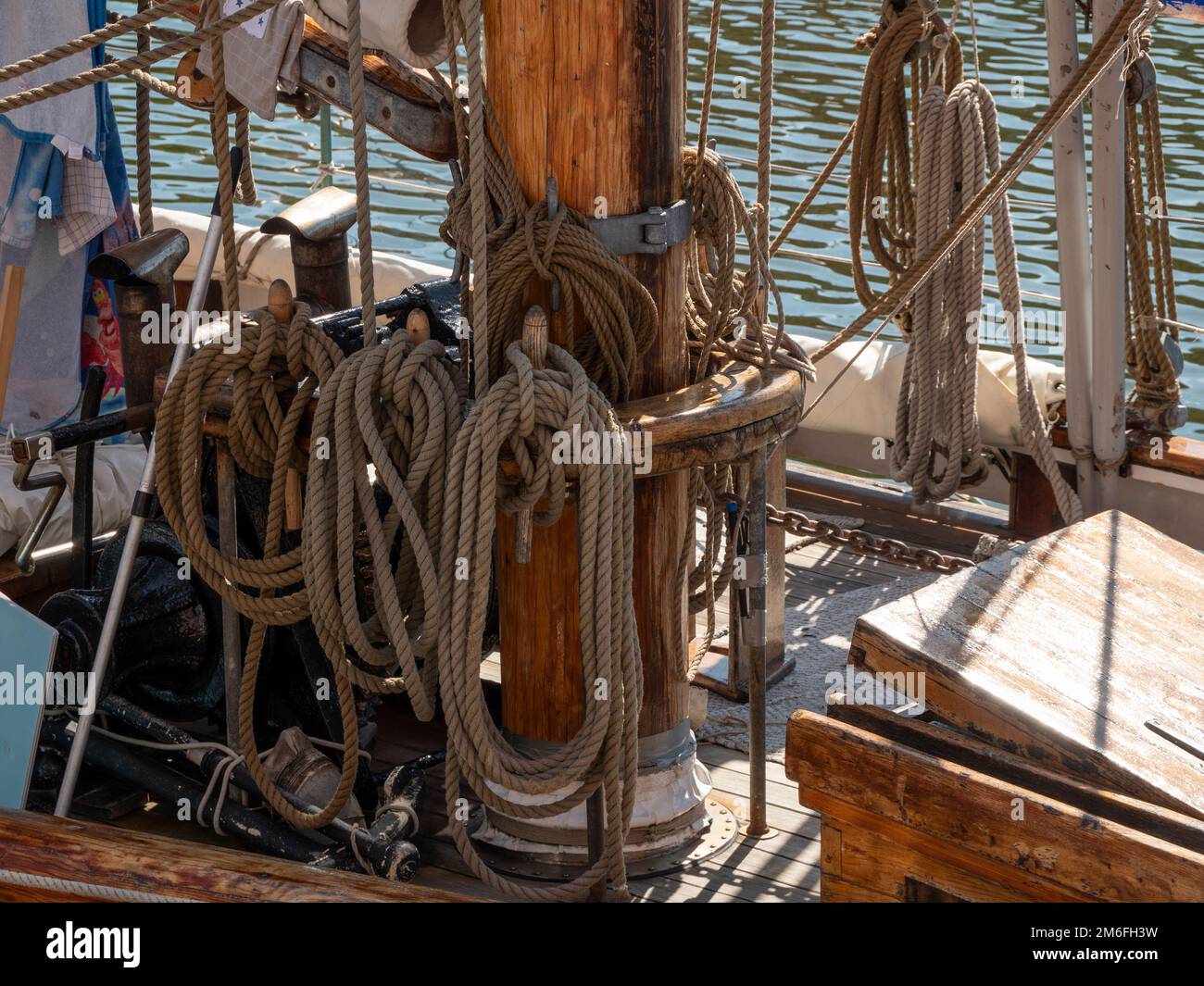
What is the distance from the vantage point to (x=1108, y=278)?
4.24m

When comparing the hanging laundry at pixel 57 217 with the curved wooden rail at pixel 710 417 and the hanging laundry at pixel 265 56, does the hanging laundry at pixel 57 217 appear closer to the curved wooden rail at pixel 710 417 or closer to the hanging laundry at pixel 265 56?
the hanging laundry at pixel 265 56

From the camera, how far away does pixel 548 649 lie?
3.01 metres

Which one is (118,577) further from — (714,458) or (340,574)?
(714,458)

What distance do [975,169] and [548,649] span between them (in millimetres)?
2093

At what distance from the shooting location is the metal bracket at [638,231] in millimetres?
2820

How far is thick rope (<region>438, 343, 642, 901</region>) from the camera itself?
8.25 ft

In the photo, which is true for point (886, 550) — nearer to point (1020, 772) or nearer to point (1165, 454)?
point (1165, 454)

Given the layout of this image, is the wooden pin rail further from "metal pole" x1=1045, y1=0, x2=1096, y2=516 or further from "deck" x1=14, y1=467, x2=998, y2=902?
"metal pole" x1=1045, y1=0, x2=1096, y2=516

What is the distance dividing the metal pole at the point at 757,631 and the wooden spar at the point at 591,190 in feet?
0.46

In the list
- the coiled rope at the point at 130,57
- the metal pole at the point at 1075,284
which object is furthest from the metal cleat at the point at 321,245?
the metal pole at the point at 1075,284

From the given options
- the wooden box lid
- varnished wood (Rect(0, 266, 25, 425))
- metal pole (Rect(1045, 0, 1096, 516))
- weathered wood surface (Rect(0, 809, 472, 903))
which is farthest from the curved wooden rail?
metal pole (Rect(1045, 0, 1096, 516))

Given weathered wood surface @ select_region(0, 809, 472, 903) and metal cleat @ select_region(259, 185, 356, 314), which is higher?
metal cleat @ select_region(259, 185, 356, 314)
